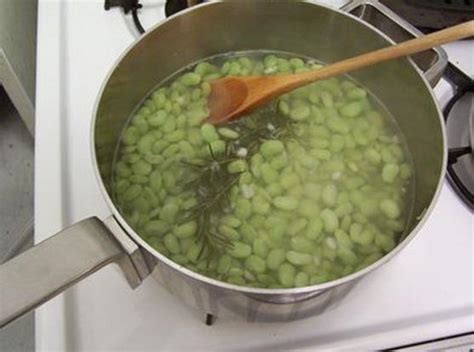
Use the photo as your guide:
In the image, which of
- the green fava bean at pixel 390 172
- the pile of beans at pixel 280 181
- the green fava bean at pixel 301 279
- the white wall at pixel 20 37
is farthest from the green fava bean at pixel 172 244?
the white wall at pixel 20 37

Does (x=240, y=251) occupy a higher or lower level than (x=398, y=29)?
lower

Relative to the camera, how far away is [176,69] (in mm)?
624

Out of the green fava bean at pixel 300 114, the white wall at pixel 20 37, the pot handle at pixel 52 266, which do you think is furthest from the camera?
the white wall at pixel 20 37

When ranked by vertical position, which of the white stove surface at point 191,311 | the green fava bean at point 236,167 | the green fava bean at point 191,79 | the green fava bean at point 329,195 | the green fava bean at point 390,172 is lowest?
the white stove surface at point 191,311

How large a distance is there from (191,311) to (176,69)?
0.83 ft

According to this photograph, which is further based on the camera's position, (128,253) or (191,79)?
(191,79)

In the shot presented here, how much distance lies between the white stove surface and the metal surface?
0.12 metres

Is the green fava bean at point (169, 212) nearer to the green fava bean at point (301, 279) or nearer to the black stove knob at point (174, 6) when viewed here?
the green fava bean at point (301, 279)

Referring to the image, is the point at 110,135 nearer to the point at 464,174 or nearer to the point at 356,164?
the point at 356,164

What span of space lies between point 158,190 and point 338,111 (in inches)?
8.0

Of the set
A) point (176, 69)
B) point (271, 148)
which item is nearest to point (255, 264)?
point (271, 148)

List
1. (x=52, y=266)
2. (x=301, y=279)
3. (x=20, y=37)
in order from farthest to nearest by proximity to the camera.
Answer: (x=20, y=37) < (x=301, y=279) < (x=52, y=266)

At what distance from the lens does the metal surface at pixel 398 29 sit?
56 centimetres

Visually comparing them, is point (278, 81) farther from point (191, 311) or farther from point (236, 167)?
point (191, 311)
